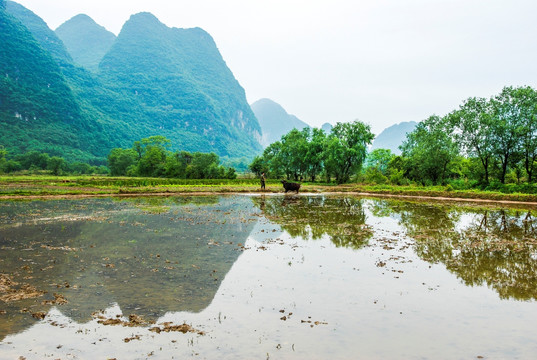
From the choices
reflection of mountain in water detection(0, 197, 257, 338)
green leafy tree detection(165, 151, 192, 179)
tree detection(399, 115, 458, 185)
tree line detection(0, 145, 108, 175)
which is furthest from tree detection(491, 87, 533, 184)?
tree line detection(0, 145, 108, 175)

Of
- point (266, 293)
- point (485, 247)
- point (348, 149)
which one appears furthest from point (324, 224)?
point (348, 149)

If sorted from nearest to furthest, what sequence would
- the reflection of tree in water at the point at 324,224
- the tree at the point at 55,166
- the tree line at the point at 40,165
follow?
the reflection of tree in water at the point at 324,224 → the tree at the point at 55,166 → the tree line at the point at 40,165

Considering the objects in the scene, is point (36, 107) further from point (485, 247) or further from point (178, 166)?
point (485, 247)

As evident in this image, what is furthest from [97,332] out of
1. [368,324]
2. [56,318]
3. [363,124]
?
[363,124]

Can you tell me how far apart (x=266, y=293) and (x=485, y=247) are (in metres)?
10.6

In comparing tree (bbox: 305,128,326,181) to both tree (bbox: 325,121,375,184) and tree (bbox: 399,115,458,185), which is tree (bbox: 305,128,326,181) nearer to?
tree (bbox: 325,121,375,184)

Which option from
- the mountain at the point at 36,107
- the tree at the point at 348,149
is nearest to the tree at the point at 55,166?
the mountain at the point at 36,107

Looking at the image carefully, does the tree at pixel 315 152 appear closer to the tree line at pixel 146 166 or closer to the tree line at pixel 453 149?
the tree line at pixel 453 149

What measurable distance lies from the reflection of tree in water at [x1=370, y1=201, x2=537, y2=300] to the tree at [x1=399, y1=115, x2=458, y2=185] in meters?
25.5

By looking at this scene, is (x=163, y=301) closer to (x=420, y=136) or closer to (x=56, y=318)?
(x=56, y=318)

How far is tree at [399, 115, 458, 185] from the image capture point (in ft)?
158

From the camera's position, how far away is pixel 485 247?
1449 centimetres

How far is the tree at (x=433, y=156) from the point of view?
158 feet

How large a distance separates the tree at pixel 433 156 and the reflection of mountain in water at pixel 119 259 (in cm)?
3692
